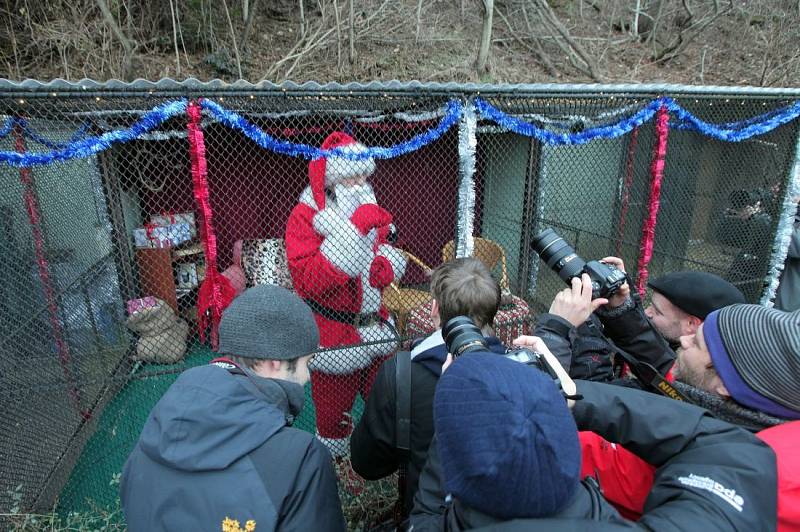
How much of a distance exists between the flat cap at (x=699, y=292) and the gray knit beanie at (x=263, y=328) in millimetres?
1791

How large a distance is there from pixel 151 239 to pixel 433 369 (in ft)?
15.0

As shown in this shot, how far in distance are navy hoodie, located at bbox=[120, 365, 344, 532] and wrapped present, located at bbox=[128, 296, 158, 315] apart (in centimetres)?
362

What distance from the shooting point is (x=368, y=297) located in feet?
10.6

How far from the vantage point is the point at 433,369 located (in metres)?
1.66

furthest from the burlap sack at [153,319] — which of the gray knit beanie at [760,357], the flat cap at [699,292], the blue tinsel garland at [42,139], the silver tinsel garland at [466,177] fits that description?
the gray knit beanie at [760,357]

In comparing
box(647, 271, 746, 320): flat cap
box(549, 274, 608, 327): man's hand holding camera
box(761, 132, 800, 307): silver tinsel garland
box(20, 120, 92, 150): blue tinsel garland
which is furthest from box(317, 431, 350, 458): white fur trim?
box(761, 132, 800, 307): silver tinsel garland

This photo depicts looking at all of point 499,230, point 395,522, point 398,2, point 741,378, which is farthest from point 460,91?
point 398,2

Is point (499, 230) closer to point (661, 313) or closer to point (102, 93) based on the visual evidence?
point (661, 313)

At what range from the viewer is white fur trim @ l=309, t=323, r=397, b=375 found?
3.04 m

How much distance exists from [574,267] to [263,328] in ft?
4.56

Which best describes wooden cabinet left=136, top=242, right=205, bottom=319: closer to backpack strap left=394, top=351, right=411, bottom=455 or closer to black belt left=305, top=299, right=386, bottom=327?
black belt left=305, top=299, right=386, bottom=327

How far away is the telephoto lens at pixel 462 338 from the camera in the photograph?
1285 millimetres

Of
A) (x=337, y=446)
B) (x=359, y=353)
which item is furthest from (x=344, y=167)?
(x=337, y=446)

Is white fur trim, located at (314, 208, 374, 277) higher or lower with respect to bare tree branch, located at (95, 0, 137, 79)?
lower
